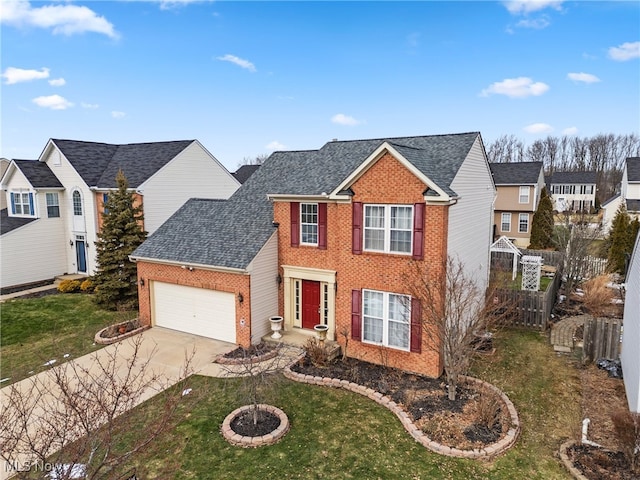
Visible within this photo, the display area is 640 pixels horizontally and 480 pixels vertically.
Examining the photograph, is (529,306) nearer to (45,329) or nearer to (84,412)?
(84,412)

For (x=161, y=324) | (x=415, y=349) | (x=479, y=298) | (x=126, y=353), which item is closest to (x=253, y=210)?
(x=161, y=324)

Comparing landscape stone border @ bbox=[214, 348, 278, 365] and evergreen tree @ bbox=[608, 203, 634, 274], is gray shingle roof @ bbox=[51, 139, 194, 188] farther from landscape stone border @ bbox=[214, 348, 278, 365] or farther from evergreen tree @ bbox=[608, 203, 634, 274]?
evergreen tree @ bbox=[608, 203, 634, 274]

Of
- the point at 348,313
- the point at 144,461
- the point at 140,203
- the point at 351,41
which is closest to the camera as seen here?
the point at 144,461

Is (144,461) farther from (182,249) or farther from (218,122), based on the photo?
(218,122)

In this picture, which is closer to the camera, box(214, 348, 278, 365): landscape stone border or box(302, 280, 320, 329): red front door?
box(214, 348, 278, 365): landscape stone border

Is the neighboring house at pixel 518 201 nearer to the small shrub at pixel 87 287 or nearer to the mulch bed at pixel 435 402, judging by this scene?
the mulch bed at pixel 435 402

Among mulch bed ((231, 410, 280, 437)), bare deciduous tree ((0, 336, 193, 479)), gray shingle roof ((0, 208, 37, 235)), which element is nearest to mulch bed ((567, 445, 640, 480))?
mulch bed ((231, 410, 280, 437))

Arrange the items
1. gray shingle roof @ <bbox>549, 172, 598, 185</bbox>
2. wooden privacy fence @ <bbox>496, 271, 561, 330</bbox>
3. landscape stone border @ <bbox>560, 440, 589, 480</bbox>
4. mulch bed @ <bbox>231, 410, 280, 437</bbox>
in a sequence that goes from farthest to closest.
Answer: gray shingle roof @ <bbox>549, 172, 598, 185</bbox>
wooden privacy fence @ <bbox>496, 271, 561, 330</bbox>
mulch bed @ <bbox>231, 410, 280, 437</bbox>
landscape stone border @ <bbox>560, 440, 589, 480</bbox>

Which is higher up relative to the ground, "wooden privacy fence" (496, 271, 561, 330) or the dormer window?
the dormer window
